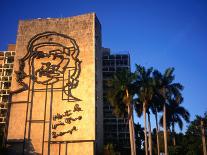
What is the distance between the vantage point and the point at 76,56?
2205 inches

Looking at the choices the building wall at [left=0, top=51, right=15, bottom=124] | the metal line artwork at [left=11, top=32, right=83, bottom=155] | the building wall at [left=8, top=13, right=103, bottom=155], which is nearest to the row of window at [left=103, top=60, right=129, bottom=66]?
the building wall at [left=8, top=13, right=103, bottom=155]

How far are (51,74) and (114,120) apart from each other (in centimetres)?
2509

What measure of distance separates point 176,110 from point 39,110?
27731 mm

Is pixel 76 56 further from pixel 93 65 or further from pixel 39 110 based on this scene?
pixel 39 110

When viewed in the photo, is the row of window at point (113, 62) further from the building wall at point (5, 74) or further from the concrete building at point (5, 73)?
the building wall at point (5, 74)

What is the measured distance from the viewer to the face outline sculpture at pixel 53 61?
181 ft

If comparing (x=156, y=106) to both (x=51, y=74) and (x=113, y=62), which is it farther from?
(x=113, y=62)

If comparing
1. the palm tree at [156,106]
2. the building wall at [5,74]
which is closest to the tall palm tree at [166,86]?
the palm tree at [156,106]

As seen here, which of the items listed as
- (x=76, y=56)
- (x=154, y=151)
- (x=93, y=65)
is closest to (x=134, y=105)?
(x=93, y=65)

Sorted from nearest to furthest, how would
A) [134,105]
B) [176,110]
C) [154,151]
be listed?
[134,105] → [176,110] → [154,151]

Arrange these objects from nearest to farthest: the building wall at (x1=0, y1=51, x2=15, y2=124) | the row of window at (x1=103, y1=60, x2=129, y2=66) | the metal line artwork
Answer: the metal line artwork
the building wall at (x1=0, y1=51, x2=15, y2=124)
the row of window at (x1=103, y1=60, x2=129, y2=66)

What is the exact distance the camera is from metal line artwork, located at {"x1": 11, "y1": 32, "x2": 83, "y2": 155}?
172ft

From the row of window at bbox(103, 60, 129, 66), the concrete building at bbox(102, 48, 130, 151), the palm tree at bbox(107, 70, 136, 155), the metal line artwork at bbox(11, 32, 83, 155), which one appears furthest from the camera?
the row of window at bbox(103, 60, 129, 66)

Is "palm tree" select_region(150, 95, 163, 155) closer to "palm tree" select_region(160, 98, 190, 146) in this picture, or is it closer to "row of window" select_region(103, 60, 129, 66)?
"palm tree" select_region(160, 98, 190, 146)
